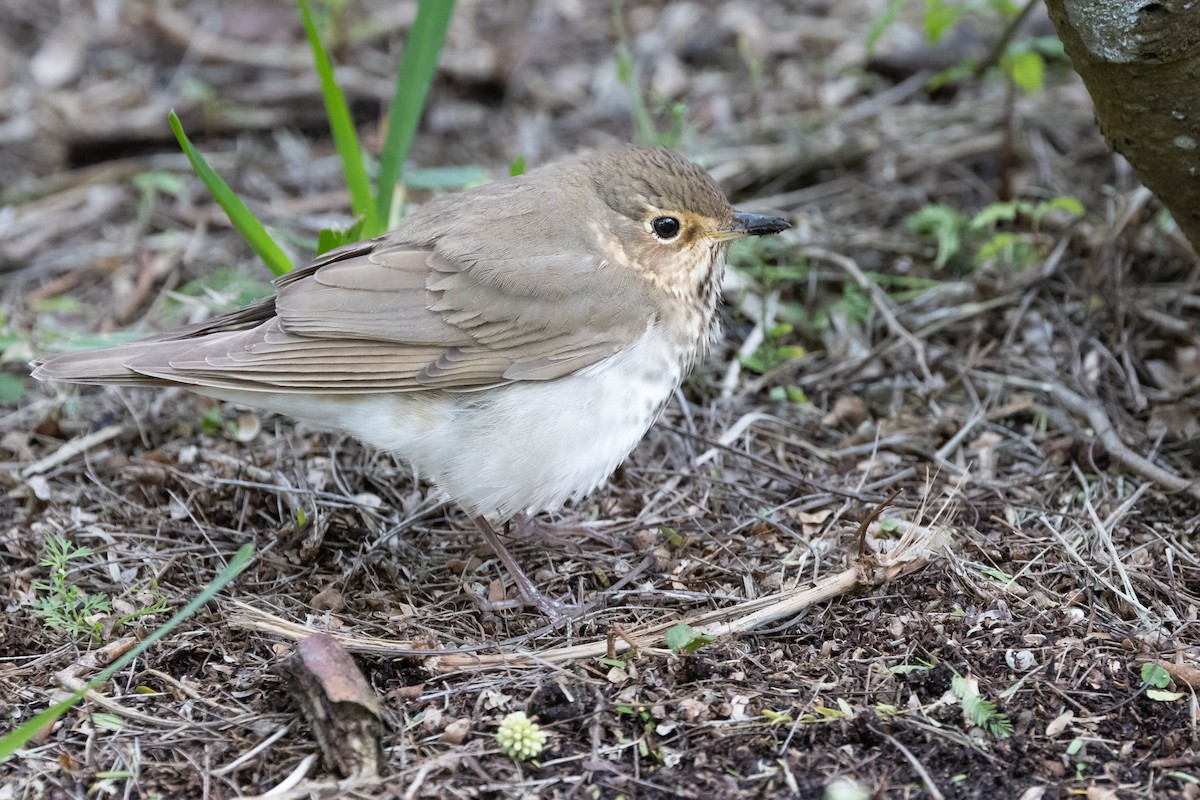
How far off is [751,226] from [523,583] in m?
1.40

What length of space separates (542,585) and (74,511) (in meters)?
1.70

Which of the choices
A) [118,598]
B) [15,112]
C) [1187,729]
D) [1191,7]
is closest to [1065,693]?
[1187,729]

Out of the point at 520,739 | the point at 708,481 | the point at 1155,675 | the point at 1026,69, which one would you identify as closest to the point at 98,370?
the point at 520,739

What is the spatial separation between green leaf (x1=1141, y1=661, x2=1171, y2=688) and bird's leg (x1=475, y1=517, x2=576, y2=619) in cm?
164

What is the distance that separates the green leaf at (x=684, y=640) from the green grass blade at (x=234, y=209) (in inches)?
80.5

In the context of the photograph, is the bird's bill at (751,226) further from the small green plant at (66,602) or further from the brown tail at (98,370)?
the small green plant at (66,602)

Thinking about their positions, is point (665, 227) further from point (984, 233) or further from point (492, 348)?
point (984, 233)

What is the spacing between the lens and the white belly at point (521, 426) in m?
3.61

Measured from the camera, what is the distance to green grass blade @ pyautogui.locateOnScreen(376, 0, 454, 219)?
425 centimetres

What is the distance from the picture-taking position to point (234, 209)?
4.00 meters

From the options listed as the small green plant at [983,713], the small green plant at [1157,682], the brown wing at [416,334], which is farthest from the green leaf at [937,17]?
the small green plant at [983,713]

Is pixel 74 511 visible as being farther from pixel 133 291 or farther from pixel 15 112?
pixel 15 112

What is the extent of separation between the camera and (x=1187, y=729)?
2.94m

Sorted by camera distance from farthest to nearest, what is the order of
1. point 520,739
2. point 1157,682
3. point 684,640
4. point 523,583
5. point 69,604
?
1. point 523,583
2. point 69,604
3. point 684,640
4. point 1157,682
5. point 520,739
